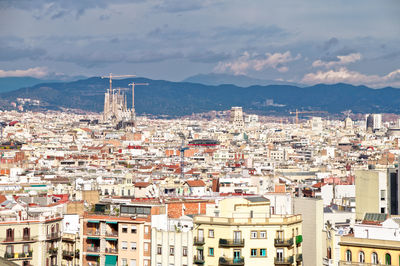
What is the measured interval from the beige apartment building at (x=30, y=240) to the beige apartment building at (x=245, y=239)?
4950 mm

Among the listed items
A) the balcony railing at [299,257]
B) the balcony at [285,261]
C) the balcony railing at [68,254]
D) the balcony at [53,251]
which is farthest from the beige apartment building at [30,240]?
the balcony railing at [299,257]

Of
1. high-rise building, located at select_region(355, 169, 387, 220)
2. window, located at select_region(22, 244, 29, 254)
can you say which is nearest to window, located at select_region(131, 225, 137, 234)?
window, located at select_region(22, 244, 29, 254)

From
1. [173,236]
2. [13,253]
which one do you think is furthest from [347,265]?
[13,253]

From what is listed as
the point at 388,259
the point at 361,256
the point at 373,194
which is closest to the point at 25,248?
the point at 361,256

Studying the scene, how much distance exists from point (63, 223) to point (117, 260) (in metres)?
3.00

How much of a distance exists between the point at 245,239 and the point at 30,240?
21.0 ft

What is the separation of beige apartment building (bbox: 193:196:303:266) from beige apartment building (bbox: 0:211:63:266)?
495 centimetres

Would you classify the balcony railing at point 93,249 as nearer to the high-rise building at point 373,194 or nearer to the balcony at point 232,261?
the balcony at point 232,261

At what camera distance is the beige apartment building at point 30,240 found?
24688 mm

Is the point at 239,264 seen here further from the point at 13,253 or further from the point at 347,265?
the point at 13,253

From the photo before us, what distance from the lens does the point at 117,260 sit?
80.1ft

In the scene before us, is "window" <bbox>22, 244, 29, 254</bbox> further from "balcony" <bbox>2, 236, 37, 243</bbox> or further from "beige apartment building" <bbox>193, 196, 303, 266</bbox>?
"beige apartment building" <bbox>193, 196, 303, 266</bbox>

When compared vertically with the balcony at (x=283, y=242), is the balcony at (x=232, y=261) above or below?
below

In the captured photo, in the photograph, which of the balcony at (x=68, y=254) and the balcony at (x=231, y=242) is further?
the balcony at (x=68, y=254)
